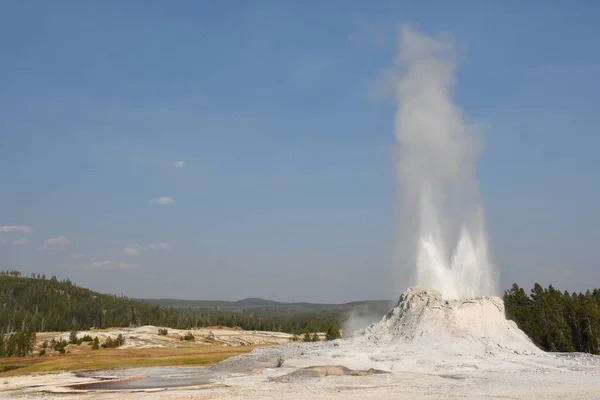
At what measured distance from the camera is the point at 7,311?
150 m

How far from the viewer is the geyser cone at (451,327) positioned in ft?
137

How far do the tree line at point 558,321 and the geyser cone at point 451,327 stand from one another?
574 inches

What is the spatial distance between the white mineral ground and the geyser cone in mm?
89

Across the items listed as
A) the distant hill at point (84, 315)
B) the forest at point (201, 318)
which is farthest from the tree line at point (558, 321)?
the distant hill at point (84, 315)

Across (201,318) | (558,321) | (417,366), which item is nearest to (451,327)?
(417,366)

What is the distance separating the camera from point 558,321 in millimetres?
59094

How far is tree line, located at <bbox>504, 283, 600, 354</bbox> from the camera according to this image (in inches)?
2275

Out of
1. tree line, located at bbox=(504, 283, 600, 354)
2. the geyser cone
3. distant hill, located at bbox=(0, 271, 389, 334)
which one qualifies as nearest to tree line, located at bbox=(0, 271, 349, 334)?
distant hill, located at bbox=(0, 271, 389, 334)

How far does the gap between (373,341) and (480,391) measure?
18.6m

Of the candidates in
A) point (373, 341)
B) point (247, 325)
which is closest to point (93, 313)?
point (247, 325)

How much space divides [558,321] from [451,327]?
24.1m

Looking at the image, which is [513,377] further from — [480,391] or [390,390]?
[390,390]

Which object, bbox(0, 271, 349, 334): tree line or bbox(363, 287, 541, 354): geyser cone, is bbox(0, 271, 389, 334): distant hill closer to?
bbox(0, 271, 349, 334): tree line

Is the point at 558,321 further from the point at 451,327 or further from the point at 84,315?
the point at 84,315
